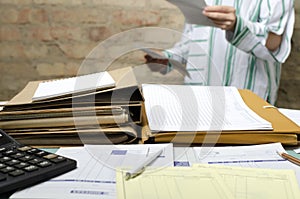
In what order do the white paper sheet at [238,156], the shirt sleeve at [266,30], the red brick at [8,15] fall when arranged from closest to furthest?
1. the white paper sheet at [238,156]
2. the shirt sleeve at [266,30]
3. the red brick at [8,15]

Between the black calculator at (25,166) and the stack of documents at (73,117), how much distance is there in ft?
0.23

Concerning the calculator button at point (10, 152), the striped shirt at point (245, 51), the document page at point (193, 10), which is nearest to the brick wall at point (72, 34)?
the striped shirt at point (245, 51)

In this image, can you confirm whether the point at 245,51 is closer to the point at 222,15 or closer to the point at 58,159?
the point at 222,15

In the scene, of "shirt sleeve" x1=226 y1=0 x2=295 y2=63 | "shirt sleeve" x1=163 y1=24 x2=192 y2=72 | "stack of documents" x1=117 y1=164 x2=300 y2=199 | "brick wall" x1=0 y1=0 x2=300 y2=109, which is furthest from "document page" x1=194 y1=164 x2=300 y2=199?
"brick wall" x1=0 y1=0 x2=300 y2=109

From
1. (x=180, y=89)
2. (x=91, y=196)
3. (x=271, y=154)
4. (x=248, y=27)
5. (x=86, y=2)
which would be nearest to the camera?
(x=91, y=196)

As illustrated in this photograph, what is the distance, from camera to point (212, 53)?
4.60 feet

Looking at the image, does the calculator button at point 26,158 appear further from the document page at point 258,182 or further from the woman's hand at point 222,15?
the woman's hand at point 222,15

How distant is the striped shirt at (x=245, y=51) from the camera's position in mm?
1285

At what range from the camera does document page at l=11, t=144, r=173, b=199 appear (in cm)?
47

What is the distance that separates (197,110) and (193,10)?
0.46 metres

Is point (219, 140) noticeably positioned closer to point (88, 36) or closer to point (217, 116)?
point (217, 116)

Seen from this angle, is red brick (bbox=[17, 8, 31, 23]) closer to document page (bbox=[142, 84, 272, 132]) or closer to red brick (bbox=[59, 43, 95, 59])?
red brick (bbox=[59, 43, 95, 59])

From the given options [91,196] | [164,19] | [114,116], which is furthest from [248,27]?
[91,196]

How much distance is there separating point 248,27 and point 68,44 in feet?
2.30
